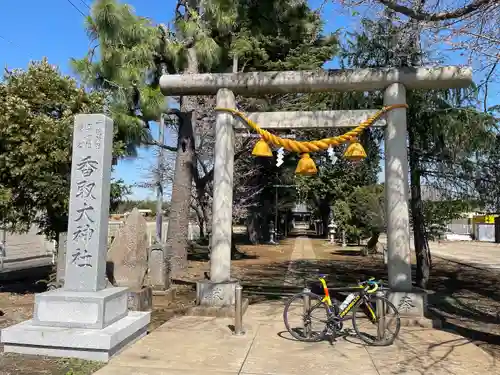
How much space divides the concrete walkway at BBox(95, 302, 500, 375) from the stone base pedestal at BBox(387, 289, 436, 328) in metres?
0.21

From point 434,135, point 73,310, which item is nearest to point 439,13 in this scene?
point 434,135

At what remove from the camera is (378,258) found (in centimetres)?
2338

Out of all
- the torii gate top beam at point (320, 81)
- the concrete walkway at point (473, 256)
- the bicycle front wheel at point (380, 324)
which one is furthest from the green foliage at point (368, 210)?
the bicycle front wheel at point (380, 324)

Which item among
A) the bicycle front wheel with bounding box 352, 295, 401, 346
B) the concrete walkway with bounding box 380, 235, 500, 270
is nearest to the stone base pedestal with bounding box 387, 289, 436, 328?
the bicycle front wheel with bounding box 352, 295, 401, 346

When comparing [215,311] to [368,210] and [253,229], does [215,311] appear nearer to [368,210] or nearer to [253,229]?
[368,210]

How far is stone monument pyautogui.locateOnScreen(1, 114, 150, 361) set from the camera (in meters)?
5.73

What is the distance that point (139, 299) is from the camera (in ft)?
29.3

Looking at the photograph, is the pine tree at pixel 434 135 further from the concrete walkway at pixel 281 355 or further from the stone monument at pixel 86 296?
the stone monument at pixel 86 296

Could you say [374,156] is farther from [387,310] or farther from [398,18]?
[387,310]

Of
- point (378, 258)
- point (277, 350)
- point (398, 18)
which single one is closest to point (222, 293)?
point (277, 350)

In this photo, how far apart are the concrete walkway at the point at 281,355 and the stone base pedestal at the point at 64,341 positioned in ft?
0.78

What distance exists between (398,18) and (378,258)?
55.4 ft

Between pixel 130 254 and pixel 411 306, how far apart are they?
19.2ft

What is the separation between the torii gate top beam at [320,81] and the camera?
8.45 metres
